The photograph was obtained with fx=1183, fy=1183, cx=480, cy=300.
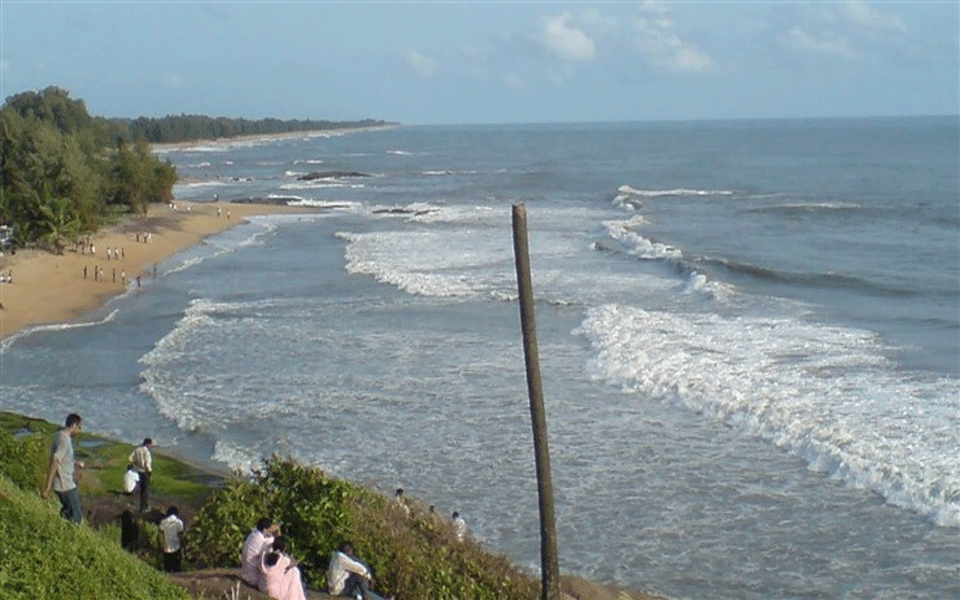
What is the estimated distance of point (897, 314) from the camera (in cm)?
3334

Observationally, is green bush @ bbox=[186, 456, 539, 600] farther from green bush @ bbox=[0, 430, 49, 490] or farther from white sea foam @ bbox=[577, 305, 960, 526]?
white sea foam @ bbox=[577, 305, 960, 526]

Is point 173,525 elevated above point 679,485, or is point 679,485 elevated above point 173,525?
point 173,525

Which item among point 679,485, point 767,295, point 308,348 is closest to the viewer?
point 679,485

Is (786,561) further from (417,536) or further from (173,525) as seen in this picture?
(173,525)

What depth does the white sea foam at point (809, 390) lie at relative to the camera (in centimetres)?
1866

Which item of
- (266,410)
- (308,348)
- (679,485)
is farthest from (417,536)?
(308,348)

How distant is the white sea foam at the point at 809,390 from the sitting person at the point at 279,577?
1042 cm

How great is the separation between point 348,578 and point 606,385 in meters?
14.0

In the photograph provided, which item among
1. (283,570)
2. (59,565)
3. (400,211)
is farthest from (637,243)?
(59,565)

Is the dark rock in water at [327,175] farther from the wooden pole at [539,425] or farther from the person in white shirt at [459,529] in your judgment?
the wooden pole at [539,425]

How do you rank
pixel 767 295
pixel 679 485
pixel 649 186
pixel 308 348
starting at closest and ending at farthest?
pixel 679 485 → pixel 308 348 → pixel 767 295 → pixel 649 186

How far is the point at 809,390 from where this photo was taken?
2327 cm

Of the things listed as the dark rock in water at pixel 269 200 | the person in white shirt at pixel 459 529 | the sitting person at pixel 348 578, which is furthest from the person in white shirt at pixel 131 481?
the dark rock in water at pixel 269 200

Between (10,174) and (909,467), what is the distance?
154 feet
